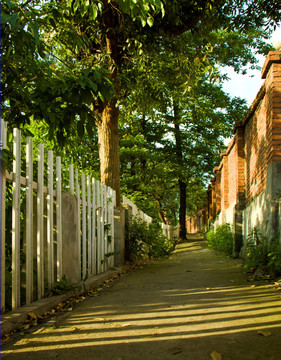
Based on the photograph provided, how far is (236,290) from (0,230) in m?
3.44

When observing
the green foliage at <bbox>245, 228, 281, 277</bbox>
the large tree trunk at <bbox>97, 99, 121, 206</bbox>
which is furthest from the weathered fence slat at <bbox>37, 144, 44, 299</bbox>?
the large tree trunk at <bbox>97, 99, 121, 206</bbox>

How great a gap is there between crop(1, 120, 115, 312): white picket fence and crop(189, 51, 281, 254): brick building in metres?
3.26

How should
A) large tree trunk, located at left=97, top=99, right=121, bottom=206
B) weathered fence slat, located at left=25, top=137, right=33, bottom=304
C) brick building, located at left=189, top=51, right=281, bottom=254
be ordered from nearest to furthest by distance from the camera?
weathered fence slat, located at left=25, top=137, right=33, bottom=304, brick building, located at left=189, top=51, right=281, bottom=254, large tree trunk, located at left=97, top=99, right=121, bottom=206

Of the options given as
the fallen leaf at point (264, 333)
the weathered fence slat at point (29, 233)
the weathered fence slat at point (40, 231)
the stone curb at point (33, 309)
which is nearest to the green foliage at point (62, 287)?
the stone curb at point (33, 309)

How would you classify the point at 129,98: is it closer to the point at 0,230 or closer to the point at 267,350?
the point at 0,230

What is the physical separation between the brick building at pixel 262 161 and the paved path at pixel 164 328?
2.43 m

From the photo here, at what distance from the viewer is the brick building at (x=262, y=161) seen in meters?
7.19

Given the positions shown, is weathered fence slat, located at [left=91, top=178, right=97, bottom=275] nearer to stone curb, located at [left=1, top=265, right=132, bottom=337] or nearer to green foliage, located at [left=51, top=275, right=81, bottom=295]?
stone curb, located at [left=1, top=265, right=132, bottom=337]

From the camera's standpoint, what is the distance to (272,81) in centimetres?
744

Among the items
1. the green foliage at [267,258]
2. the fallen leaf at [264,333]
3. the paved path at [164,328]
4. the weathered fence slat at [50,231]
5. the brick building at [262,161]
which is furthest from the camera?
the brick building at [262,161]

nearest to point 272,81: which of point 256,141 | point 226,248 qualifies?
point 256,141

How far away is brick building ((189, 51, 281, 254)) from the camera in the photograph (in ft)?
23.6

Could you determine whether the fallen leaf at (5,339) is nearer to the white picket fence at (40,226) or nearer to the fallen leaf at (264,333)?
the white picket fence at (40,226)

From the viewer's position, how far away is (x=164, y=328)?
350 cm
